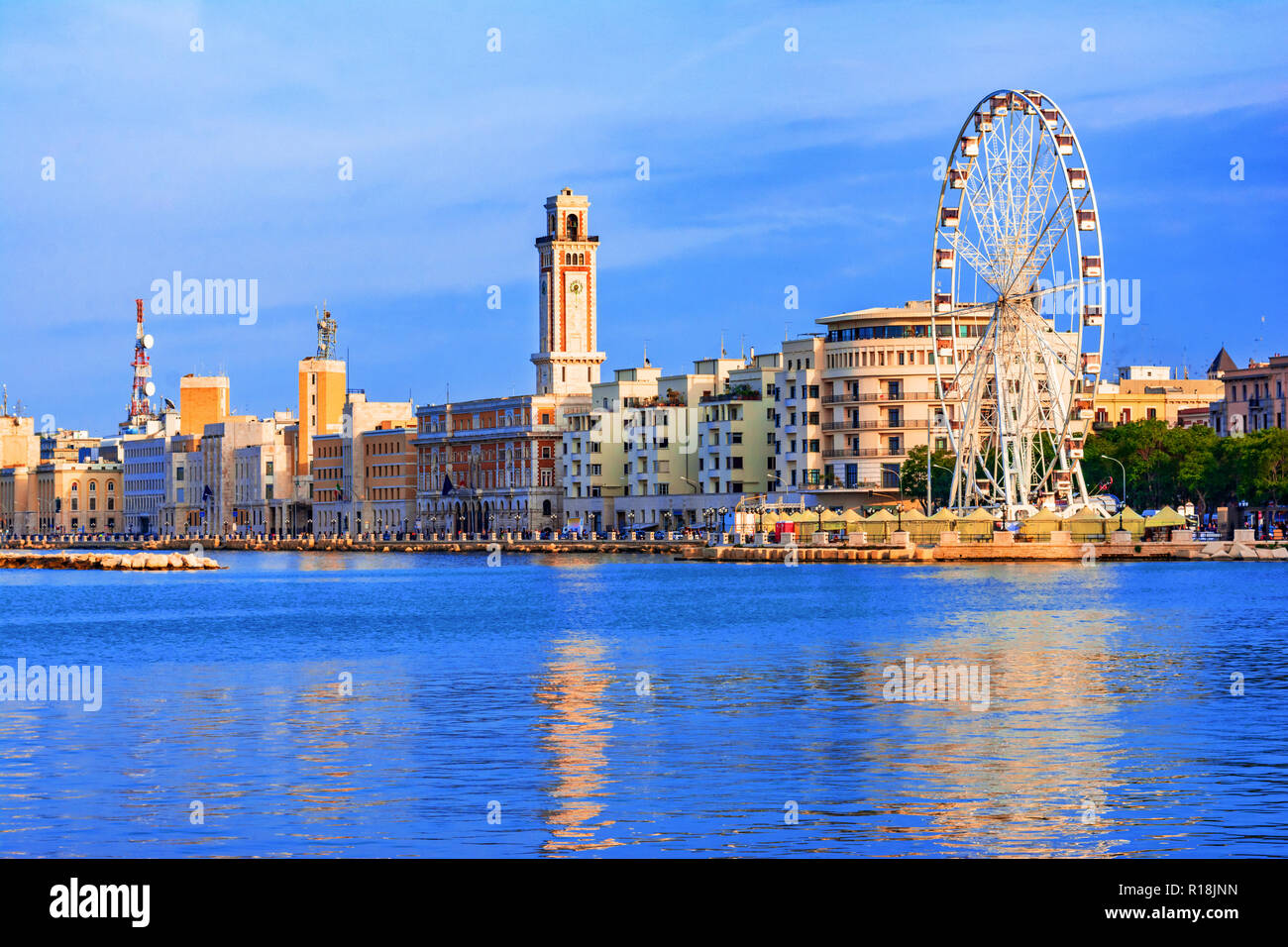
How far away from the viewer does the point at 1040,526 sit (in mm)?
116875

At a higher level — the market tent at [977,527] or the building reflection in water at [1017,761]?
the market tent at [977,527]

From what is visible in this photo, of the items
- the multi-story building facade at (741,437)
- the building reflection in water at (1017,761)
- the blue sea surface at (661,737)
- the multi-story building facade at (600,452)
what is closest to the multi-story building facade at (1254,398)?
the multi-story building facade at (741,437)

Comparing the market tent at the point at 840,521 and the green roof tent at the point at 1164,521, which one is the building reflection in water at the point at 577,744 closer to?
the green roof tent at the point at 1164,521

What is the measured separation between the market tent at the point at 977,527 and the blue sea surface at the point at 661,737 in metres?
42.7

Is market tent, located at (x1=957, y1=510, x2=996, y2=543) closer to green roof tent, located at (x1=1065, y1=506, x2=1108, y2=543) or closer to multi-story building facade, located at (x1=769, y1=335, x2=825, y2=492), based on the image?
green roof tent, located at (x1=1065, y1=506, x2=1108, y2=543)

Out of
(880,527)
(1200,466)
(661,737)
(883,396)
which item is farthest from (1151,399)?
(661,737)

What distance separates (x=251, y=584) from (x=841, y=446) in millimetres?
57569

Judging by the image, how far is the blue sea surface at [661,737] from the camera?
22375 mm

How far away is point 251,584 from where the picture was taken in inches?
4754

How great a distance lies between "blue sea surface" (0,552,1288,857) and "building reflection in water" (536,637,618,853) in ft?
0.31

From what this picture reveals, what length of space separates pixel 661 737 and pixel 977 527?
89.8 meters

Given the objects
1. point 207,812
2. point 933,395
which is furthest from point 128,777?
point 933,395

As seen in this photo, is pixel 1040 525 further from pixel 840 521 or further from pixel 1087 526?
pixel 840 521

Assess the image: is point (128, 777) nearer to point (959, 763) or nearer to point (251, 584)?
point (959, 763)
